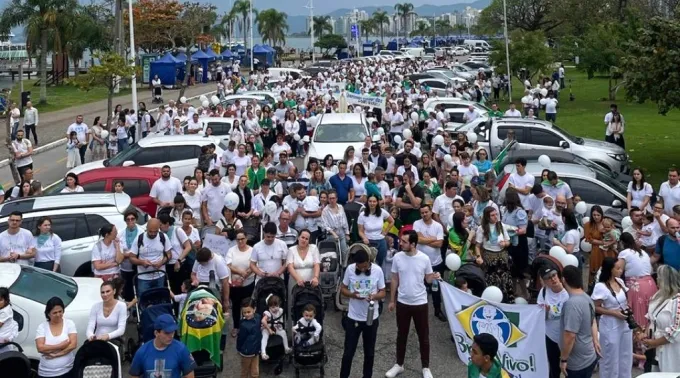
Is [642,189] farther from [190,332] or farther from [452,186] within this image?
[190,332]

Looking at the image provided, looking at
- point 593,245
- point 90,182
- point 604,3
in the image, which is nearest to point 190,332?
point 593,245

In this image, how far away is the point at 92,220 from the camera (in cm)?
1177

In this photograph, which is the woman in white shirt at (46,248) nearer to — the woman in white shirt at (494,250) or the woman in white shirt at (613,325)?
the woman in white shirt at (494,250)

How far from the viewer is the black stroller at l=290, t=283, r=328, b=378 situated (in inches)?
362

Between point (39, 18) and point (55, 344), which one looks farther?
point (39, 18)

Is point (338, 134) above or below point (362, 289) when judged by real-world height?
above

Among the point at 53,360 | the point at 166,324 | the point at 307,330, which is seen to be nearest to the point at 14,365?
the point at 53,360

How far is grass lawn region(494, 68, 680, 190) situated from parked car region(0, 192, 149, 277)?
524 inches

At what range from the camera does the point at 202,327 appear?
342 inches

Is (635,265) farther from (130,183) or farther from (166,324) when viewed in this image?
(130,183)

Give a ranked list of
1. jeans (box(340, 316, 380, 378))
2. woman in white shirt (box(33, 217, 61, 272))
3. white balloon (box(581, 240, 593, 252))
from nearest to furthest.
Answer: jeans (box(340, 316, 380, 378)) < woman in white shirt (box(33, 217, 61, 272)) < white balloon (box(581, 240, 593, 252))

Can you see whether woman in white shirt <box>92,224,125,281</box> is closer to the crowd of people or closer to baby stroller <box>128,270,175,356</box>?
the crowd of people

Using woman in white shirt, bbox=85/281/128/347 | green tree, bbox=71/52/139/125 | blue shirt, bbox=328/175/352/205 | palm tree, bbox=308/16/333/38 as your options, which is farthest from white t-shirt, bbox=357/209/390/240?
palm tree, bbox=308/16/333/38

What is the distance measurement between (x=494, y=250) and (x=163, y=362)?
495cm
